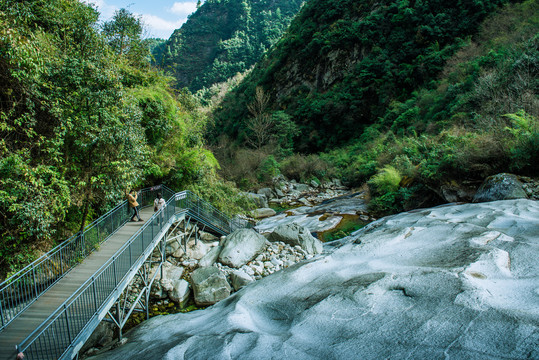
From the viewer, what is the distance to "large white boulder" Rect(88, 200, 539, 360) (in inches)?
150

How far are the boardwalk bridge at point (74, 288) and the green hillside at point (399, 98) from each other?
12.4 m

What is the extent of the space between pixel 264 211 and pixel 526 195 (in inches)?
543

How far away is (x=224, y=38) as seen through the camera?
99000 millimetres

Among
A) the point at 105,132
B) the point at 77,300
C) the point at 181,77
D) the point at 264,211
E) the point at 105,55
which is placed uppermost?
the point at 181,77

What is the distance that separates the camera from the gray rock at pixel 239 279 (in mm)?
9803

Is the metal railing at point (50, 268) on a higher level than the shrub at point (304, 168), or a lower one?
higher

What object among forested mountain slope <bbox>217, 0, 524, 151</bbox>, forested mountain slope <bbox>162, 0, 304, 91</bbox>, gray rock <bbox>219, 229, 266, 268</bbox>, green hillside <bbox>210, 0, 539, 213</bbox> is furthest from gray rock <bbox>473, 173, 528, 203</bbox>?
forested mountain slope <bbox>162, 0, 304, 91</bbox>

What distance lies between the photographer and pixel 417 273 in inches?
223

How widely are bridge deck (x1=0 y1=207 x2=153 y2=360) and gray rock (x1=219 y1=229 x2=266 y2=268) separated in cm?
378

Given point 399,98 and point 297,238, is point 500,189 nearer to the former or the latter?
point 297,238

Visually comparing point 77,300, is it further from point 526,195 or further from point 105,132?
point 526,195

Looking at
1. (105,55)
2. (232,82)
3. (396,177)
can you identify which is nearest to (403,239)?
(396,177)

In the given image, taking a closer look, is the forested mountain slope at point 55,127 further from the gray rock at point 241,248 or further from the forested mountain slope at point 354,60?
the forested mountain slope at point 354,60

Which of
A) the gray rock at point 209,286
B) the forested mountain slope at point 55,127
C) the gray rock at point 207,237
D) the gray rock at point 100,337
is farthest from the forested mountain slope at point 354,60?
the gray rock at point 100,337
